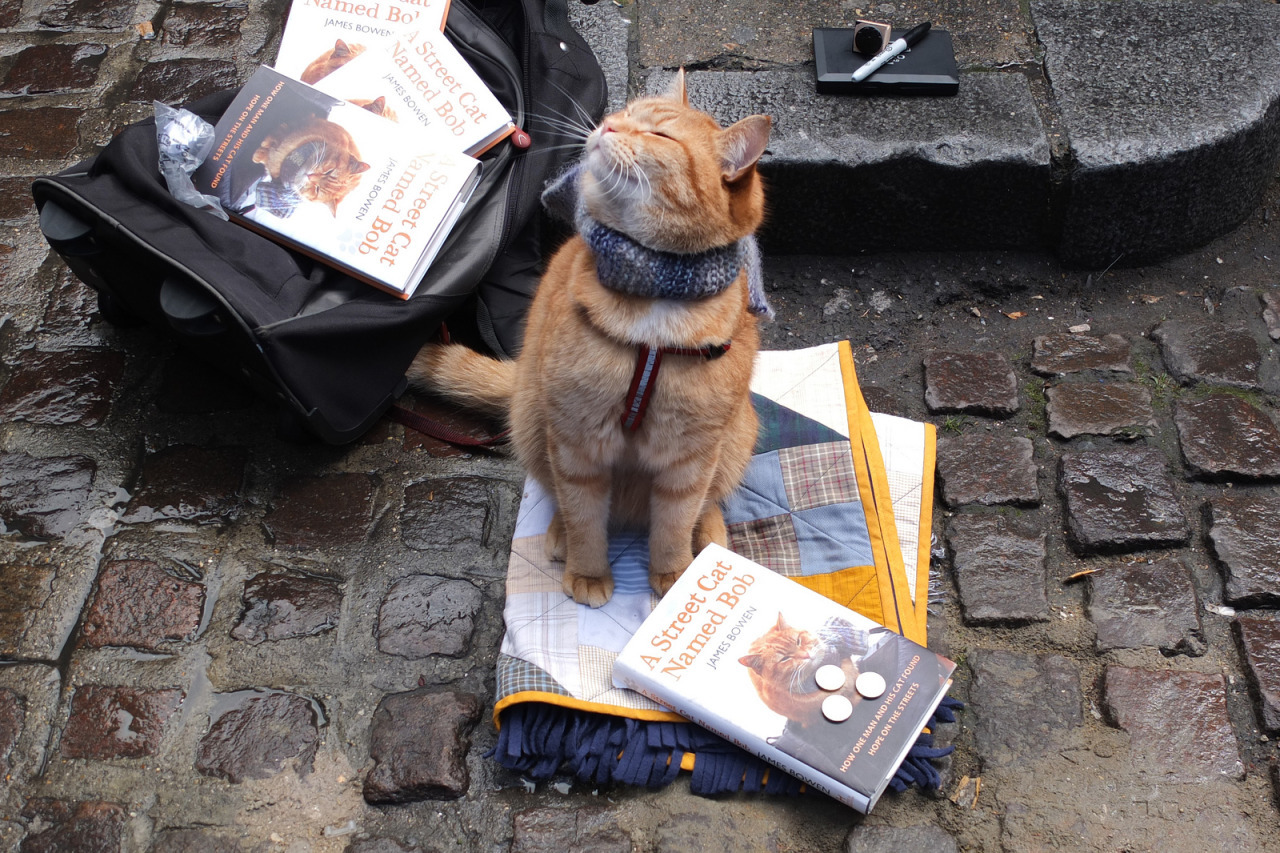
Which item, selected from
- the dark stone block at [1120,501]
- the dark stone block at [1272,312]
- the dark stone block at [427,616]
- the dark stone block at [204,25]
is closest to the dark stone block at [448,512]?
the dark stone block at [427,616]

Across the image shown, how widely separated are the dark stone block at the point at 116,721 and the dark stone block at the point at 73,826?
10 centimetres

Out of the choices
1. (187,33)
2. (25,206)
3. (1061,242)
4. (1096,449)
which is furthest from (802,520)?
(187,33)

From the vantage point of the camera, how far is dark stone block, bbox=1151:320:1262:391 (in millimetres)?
2537

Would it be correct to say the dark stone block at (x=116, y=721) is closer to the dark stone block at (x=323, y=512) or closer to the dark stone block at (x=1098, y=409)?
the dark stone block at (x=323, y=512)

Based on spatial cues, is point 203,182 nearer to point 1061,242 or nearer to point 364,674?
point 364,674

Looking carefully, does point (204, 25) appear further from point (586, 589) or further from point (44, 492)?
point (586, 589)

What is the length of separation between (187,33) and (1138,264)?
3.24 m

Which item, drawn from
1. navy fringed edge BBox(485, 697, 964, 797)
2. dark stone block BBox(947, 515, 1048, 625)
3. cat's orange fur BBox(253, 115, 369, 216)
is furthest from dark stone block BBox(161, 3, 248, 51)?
dark stone block BBox(947, 515, 1048, 625)

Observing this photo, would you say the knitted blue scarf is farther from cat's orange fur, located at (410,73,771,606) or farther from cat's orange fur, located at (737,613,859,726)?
cat's orange fur, located at (737,613,859,726)

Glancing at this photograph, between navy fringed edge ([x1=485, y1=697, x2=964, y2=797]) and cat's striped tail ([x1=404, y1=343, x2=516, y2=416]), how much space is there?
2.76 ft

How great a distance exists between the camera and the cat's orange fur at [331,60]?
8.23 ft

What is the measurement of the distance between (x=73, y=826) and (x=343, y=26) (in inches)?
77.0

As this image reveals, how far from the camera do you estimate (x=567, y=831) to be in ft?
5.96

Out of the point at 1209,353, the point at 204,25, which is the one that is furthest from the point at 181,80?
the point at 1209,353
